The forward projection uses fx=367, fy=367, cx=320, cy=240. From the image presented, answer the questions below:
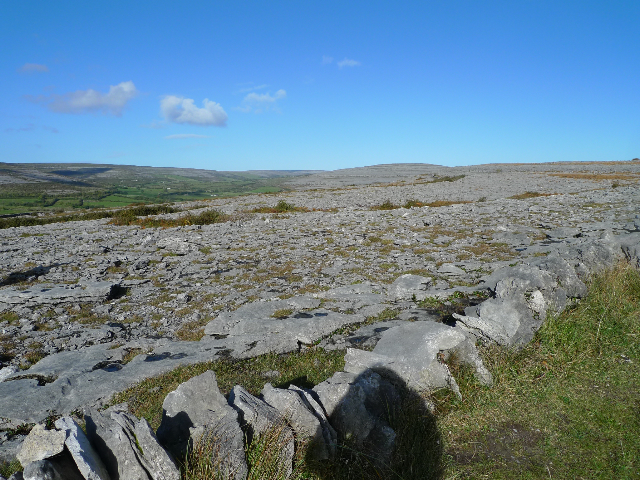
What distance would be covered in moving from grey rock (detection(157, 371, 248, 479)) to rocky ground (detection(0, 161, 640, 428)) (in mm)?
2570

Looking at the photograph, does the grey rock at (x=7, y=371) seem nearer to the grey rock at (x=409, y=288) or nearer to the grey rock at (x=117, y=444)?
the grey rock at (x=117, y=444)

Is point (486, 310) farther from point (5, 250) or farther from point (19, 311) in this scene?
point (5, 250)

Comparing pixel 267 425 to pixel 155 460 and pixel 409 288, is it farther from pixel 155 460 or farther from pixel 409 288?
pixel 409 288

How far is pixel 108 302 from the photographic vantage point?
11195 mm

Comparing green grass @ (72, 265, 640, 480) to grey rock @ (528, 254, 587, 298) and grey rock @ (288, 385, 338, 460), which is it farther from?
grey rock @ (528, 254, 587, 298)

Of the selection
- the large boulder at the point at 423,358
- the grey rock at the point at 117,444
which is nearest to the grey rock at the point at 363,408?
→ the large boulder at the point at 423,358

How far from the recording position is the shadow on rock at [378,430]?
4805 mm

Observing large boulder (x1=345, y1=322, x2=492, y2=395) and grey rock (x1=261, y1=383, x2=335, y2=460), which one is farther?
large boulder (x1=345, y1=322, x2=492, y2=395)

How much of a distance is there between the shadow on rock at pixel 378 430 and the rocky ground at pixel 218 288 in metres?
2.24

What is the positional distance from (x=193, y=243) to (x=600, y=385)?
1696cm

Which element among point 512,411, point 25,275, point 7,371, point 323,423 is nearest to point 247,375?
point 323,423

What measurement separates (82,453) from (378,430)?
360 centimetres

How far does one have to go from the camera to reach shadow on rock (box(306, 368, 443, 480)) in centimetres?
480

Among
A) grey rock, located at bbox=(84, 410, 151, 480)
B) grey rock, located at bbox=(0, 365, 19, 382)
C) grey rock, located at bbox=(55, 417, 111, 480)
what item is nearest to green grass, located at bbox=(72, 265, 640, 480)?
grey rock, located at bbox=(84, 410, 151, 480)
